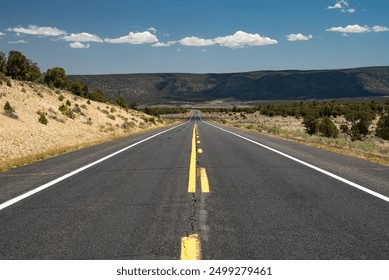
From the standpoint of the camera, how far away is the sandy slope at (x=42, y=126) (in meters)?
19.8

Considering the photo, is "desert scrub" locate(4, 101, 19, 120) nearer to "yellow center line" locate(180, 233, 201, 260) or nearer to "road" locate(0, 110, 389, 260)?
"road" locate(0, 110, 389, 260)

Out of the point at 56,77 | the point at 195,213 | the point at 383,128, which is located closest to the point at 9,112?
the point at 195,213

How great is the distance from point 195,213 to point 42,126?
23.1 m

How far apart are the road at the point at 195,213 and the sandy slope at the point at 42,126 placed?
18.2 feet

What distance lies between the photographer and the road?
14.3 feet

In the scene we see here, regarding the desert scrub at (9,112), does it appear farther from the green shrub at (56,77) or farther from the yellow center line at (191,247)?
the green shrub at (56,77)

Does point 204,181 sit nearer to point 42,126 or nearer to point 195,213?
point 195,213

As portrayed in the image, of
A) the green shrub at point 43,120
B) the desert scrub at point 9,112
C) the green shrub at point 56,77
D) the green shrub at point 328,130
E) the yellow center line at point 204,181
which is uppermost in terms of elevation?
the green shrub at point 56,77

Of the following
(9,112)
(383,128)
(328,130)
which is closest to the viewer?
(9,112)

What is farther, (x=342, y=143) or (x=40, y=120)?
(x=40, y=120)

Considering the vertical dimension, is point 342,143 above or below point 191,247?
below

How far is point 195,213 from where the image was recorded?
19.4 ft

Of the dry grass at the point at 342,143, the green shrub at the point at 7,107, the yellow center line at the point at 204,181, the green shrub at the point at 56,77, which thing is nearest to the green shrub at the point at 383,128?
the dry grass at the point at 342,143

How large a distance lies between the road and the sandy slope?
5541mm
